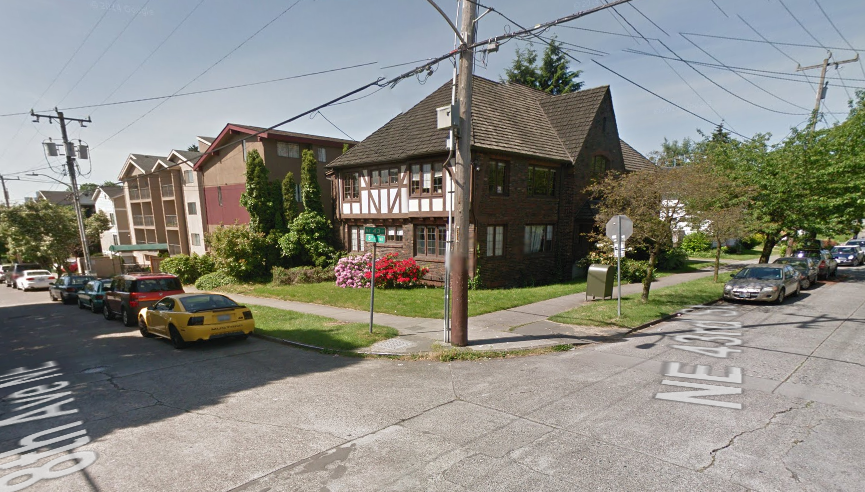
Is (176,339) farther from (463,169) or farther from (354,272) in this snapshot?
(354,272)

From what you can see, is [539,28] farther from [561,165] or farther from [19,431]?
[561,165]

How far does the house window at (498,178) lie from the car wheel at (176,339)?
12.2 metres

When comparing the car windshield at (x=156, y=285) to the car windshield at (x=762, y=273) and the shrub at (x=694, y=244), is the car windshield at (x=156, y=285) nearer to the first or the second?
the car windshield at (x=762, y=273)

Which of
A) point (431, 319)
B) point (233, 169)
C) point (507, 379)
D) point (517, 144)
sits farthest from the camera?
point (233, 169)

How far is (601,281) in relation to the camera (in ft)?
46.4

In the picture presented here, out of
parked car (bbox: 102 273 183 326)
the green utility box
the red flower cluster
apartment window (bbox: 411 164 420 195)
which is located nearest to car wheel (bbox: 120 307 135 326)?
parked car (bbox: 102 273 183 326)

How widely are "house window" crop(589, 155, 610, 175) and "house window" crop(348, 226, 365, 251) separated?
12.7 meters

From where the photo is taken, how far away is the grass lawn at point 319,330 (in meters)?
9.88

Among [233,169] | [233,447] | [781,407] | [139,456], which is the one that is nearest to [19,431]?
[139,456]

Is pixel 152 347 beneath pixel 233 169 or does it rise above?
beneath

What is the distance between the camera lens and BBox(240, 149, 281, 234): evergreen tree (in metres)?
22.7

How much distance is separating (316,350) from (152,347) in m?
4.67

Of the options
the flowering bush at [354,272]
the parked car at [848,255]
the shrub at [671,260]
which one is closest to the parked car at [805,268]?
the shrub at [671,260]

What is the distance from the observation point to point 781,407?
6.03 metres
